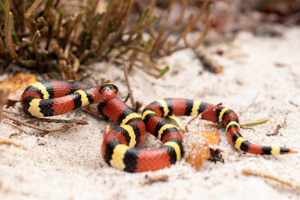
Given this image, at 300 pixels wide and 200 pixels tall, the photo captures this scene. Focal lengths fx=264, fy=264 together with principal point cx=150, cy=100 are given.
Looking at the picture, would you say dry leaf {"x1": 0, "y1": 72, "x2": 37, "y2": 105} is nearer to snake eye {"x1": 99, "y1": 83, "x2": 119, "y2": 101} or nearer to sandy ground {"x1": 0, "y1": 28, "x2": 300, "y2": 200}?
sandy ground {"x1": 0, "y1": 28, "x2": 300, "y2": 200}

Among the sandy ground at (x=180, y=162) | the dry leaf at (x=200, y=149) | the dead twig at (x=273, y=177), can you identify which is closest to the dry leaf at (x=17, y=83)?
the sandy ground at (x=180, y=162)

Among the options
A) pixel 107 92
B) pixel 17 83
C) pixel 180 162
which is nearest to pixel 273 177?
pixel 180 162

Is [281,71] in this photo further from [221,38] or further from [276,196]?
[276,196]

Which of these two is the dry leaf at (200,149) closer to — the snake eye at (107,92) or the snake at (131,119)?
the snake at (131,119)

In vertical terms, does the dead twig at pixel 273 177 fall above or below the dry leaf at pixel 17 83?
above

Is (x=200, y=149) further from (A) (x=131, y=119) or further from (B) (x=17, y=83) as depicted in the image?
(B) (x=17, y=83)

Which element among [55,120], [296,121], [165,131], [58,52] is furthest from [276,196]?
[58,52]
